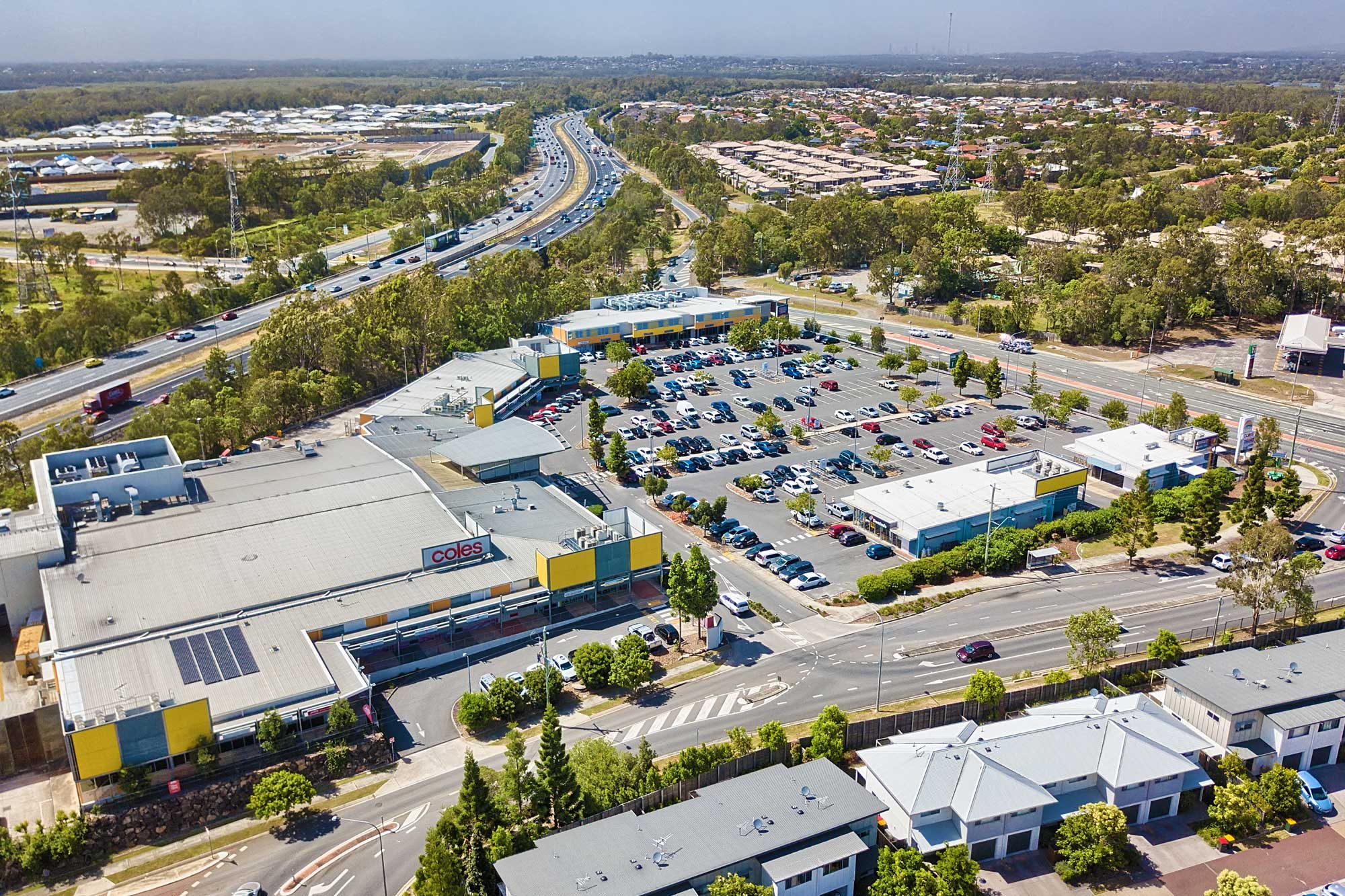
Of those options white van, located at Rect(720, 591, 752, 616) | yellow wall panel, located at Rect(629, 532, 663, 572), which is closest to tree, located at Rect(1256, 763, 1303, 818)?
white van, located at Rect(720, 591, 752, 616)

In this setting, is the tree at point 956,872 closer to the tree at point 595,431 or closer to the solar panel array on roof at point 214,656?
the solar panel array on roof at point 214,656

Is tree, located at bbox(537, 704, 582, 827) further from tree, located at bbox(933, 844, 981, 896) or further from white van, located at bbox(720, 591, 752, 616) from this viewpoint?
white van, located at bbox(720, 591, 752, 616)

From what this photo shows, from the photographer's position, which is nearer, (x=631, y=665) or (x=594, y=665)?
(x=631, y=665)

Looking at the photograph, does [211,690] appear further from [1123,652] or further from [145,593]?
[1123,652]

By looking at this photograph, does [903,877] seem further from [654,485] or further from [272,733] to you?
[654,485]

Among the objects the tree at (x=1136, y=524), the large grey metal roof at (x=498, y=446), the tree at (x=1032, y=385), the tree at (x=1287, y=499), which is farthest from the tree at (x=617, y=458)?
the tree at (x=1287, y=499)

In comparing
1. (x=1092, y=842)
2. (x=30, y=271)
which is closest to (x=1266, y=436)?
(x=1092, y=842)

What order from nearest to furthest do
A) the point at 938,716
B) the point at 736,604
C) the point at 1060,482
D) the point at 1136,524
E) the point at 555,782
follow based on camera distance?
the point at 555,782
the point at 938,716
the point at 736,604
the point at 1136,524
the point at 1060,482
